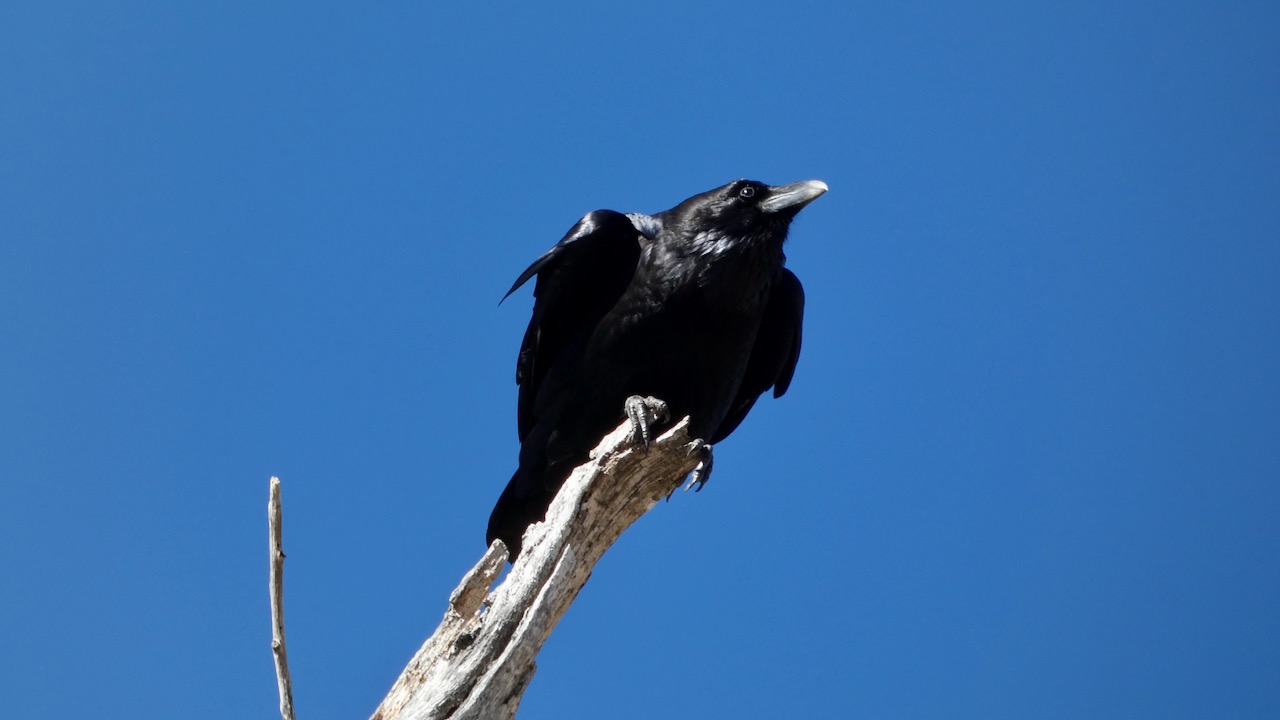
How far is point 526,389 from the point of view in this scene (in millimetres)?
7156

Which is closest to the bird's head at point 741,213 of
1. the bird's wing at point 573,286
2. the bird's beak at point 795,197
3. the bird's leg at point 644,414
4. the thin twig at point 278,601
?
the bird's beak at point 795,197

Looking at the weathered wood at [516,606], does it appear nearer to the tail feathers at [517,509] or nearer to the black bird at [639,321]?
the black bird at [639,321]

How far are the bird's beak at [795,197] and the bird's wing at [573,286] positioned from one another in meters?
0.75

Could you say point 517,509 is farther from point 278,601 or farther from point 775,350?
point 278,601

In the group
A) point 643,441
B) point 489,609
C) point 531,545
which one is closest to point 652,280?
point 643,441

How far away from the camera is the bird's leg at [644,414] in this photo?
5214 millimetres

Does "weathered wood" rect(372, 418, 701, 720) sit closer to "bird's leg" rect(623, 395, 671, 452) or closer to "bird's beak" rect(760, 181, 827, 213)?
"bird's leg" rect(623, 395, 671, 452)

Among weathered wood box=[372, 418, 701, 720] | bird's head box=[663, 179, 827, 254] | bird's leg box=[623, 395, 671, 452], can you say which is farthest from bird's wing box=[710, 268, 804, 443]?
weathered wood box=[372, 418, 701, 720]

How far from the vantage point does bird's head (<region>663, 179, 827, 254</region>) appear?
22.5 feet

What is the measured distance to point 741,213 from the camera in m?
6.97

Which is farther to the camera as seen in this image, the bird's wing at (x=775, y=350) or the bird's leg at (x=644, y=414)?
the bird's wing at (x=775, y=350)

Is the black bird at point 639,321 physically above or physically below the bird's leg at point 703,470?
above

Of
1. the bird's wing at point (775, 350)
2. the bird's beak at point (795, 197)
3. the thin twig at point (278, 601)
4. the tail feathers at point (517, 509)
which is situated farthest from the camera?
the bird's wing at point (775, 350)

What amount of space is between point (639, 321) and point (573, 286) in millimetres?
556
